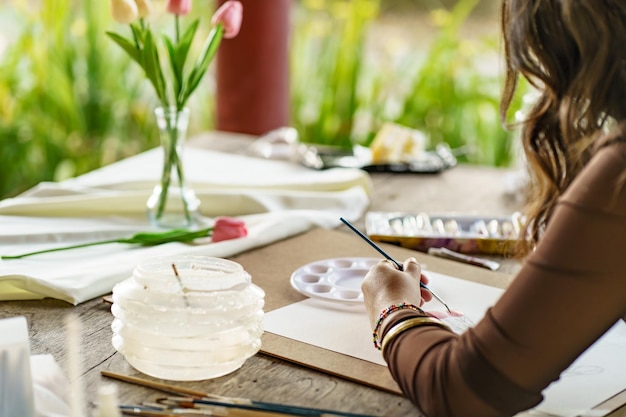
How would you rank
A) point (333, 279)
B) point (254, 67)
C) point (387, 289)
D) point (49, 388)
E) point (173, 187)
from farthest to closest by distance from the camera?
point (254, 67) → point (173, 187) → point (333, 279) → point (387, 289) → point (49, 388)

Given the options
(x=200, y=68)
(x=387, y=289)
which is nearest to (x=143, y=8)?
(x=200, y=68)

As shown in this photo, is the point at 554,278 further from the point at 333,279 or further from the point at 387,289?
the point at 333,279

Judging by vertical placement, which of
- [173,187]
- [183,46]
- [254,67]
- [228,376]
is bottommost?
[228,376]

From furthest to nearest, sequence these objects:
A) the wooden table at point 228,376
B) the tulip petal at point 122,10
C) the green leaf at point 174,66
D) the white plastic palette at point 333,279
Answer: the green leaf at point 174,66
the tulip petal at point 122,10
the white plastic palette at point 333,279
the wooden table at point 228,376

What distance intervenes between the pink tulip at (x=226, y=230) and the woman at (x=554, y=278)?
1.70 feet

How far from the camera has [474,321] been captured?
1.32 m

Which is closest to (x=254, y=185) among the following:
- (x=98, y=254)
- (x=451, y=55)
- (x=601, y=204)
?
(x=98, y=254)

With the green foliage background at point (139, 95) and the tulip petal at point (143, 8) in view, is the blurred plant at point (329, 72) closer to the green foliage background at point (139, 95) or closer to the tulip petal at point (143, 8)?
the green foliage background at point (139, 95)

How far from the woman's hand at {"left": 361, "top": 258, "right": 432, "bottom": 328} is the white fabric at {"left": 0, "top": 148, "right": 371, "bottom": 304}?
42 cm

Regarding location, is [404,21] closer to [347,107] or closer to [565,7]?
[347,107]

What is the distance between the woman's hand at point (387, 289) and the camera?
3.85ft

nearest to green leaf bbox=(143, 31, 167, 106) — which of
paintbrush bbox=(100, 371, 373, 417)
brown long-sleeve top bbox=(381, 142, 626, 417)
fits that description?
paintbrush bbox=(100, 371, 373, 417)

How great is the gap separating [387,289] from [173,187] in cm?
67

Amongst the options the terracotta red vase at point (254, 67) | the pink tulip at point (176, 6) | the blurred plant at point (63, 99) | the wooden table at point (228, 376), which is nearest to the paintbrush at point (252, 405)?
the wooden table at point (228, 376)
